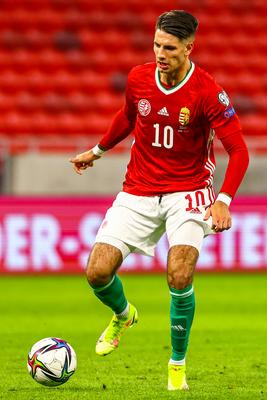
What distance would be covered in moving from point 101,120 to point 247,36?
3.65m

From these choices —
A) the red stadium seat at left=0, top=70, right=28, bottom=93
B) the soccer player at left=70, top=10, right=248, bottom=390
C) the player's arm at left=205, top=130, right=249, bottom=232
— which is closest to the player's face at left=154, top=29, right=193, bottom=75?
the soccer player at left=70, top=10, right=248, bottom=390

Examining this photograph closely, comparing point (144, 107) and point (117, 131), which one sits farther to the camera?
point (117, 131)

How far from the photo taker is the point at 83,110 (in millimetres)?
17484

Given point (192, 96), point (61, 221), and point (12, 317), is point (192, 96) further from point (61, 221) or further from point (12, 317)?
point (61, 221)

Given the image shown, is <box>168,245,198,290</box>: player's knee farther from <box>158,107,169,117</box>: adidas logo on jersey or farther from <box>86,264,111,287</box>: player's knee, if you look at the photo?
<box>158,107,169,117</box>: adidas logo on jersey

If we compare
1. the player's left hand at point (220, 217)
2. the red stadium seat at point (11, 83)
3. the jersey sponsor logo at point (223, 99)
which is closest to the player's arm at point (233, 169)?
the player's left hand at point (220, 217)

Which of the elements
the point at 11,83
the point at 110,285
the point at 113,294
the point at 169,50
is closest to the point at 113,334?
the point at 113,294

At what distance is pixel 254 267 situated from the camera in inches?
531

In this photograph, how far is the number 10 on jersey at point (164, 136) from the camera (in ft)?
19.9

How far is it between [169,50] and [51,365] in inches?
71.7

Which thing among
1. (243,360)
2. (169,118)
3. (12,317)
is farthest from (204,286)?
(169,118)

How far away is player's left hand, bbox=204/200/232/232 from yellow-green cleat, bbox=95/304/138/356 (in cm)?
109

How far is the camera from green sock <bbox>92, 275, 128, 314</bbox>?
6.20 m

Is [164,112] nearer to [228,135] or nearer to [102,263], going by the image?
[228,135]
